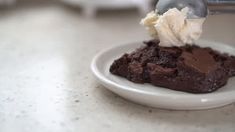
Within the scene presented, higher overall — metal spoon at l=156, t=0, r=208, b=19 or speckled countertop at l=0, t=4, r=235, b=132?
metal spoon at l=156, t=0, r=208, b=19

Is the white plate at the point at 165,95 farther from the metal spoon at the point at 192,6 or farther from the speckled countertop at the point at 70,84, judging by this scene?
the metal spoon at the point at 192,6

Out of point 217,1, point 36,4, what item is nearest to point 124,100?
point 217,1

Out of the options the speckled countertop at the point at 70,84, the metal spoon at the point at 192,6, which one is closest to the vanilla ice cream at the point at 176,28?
the metal spoon at the point at 192,6

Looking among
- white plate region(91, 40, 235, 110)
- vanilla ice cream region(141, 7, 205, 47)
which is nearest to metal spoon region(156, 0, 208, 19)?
vanilla ice cream region(141, 7, 205, 47)

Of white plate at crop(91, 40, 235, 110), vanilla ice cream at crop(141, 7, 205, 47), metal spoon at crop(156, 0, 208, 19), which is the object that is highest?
metal spoon at crop(156, 0, 208, 19)

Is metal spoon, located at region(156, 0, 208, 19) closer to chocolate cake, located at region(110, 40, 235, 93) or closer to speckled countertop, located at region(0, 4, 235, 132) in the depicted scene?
chocolate cake, located at region(110, 40, 235, 93)

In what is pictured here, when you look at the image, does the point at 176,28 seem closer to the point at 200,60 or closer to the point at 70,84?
the point at 200,60
